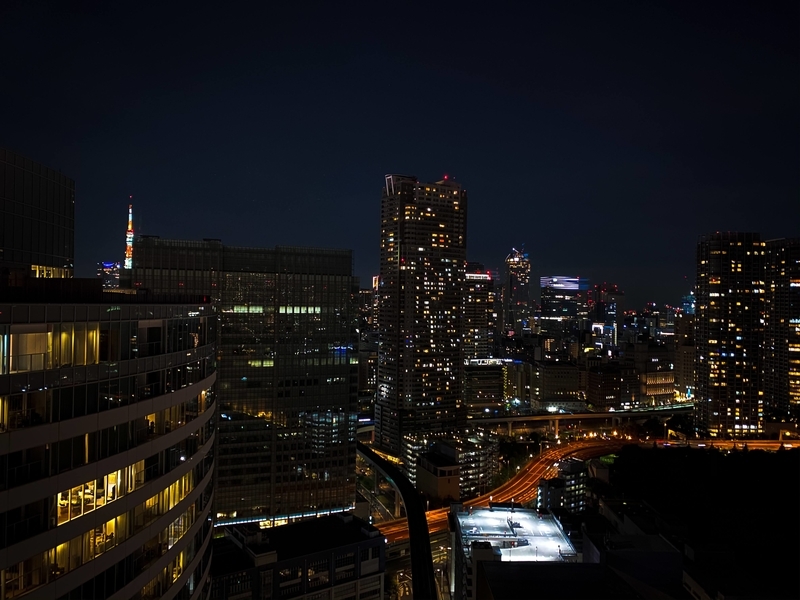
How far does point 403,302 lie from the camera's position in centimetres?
4269

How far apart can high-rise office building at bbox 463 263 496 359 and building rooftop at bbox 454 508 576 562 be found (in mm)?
44572

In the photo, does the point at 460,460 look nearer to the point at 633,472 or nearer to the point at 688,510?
the point at 633,472

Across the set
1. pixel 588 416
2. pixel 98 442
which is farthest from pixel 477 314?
pixel 98 442

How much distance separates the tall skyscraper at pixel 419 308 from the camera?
4125 cm

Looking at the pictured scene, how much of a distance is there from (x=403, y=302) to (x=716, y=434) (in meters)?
24.9

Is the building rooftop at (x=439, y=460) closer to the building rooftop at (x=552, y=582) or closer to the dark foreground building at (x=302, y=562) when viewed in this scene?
the dark foreground building at (x=302, y=562)

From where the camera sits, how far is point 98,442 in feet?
14.9

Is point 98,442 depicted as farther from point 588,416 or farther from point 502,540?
point 588,416

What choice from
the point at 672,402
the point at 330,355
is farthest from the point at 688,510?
the point at 672,402

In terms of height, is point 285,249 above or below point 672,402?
above

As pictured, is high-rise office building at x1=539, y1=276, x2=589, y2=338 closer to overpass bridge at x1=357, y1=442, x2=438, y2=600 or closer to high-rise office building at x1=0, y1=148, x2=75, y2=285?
overpass bridge at x1=357, y1=442, x2=438, y2=600

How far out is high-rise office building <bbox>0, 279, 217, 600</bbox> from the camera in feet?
12.9

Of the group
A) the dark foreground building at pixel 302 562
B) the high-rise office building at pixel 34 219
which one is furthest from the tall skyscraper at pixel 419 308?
the high-rise office building at pixel 34 219

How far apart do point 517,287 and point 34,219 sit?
117 meters
